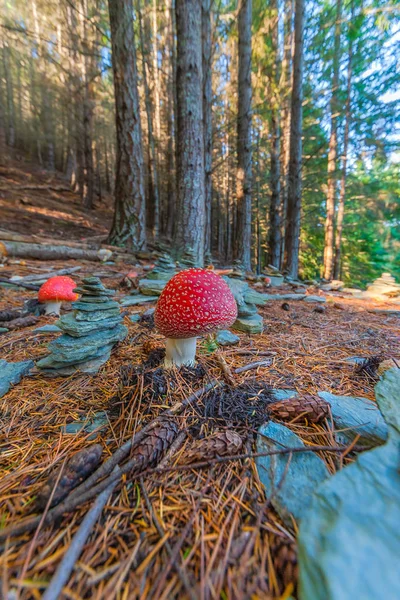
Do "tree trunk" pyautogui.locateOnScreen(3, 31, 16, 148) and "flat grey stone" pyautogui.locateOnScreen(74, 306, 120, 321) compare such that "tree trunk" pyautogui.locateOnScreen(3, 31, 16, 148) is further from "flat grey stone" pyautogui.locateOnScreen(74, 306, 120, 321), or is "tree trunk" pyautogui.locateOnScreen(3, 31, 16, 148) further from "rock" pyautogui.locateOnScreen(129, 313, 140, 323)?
"flat grey stone" pyautogui.locateOnScreen(74, 306, 120, 321)

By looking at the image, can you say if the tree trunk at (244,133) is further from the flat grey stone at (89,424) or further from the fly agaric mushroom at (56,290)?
the flat grey stone at (89,424)

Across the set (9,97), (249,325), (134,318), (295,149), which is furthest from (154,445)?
(9,97)

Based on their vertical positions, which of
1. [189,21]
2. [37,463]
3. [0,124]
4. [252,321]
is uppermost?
[0,124]

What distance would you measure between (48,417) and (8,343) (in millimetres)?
1209

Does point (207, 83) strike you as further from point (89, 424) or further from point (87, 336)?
point (89, 424)

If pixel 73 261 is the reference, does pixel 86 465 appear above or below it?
below

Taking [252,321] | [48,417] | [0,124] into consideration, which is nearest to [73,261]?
[252,321]

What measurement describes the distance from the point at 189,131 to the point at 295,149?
429 cm

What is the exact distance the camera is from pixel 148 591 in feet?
2.11

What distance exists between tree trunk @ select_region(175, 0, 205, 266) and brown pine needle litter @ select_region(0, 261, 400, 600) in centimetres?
382

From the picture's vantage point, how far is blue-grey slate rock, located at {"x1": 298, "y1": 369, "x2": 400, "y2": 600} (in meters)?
0.58

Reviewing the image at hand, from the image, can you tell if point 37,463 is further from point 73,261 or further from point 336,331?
point 73,261

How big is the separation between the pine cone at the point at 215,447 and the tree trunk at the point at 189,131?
14.1ft

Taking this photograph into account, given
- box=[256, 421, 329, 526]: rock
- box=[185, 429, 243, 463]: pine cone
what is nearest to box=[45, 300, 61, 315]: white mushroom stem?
box=[185, 429, 243, 463]: pine cone
